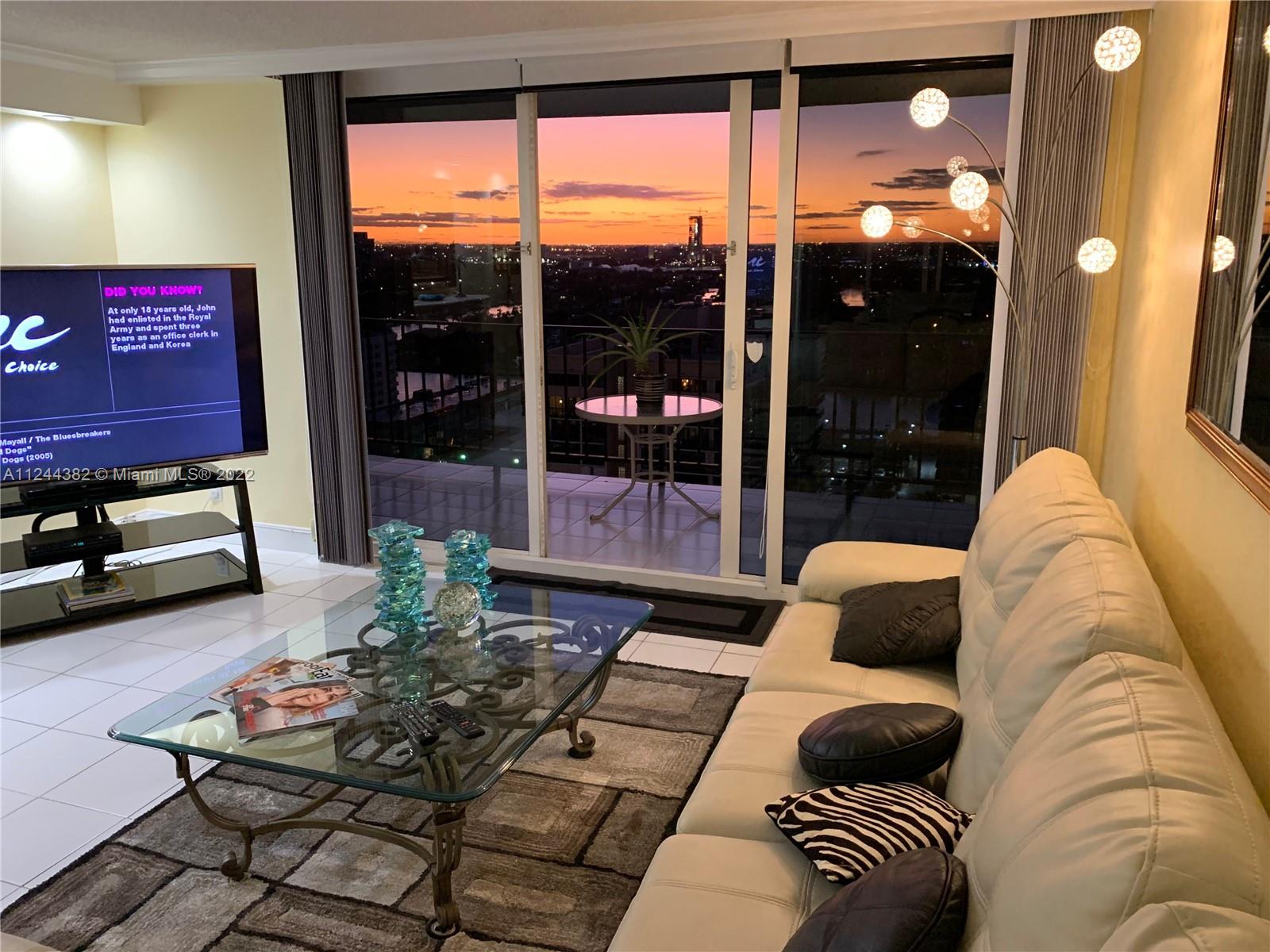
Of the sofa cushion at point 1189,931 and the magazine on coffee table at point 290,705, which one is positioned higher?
the sofa cushion at point 1189,931

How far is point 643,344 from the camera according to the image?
5359 mm

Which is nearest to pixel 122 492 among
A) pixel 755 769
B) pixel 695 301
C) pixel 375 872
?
pixel 375 872

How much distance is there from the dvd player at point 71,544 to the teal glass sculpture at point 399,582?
7.06 feet

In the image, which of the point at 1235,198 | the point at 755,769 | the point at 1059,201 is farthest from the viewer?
the point at 1059,201

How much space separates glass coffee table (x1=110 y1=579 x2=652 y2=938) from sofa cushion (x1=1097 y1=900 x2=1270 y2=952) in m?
1.46

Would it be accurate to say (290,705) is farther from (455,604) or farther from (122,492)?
(122,492)

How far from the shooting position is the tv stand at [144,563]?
169 inches

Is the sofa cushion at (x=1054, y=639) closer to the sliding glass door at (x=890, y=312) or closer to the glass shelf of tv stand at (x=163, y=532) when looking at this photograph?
the sliding glass door at (x=890, y=312)

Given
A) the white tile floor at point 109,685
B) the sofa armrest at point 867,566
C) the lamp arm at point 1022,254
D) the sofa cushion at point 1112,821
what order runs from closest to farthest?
the sofa cushion at point 1112,821 < the white tile floor at point 109,685 < the sofa armrest at point 867,566 < the lamp arm at point 1022,254

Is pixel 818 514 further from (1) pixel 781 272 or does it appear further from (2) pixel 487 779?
(2) pixel 487 779

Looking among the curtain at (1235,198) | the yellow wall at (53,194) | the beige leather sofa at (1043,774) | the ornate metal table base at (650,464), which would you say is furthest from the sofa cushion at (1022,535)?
the yellow wall at (53,194)

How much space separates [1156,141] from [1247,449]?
1.87 meters

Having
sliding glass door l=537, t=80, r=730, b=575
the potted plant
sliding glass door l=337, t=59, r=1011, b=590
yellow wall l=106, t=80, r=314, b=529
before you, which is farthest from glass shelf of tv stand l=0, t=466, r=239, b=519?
the potted plant

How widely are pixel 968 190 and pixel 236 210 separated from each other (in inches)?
152
